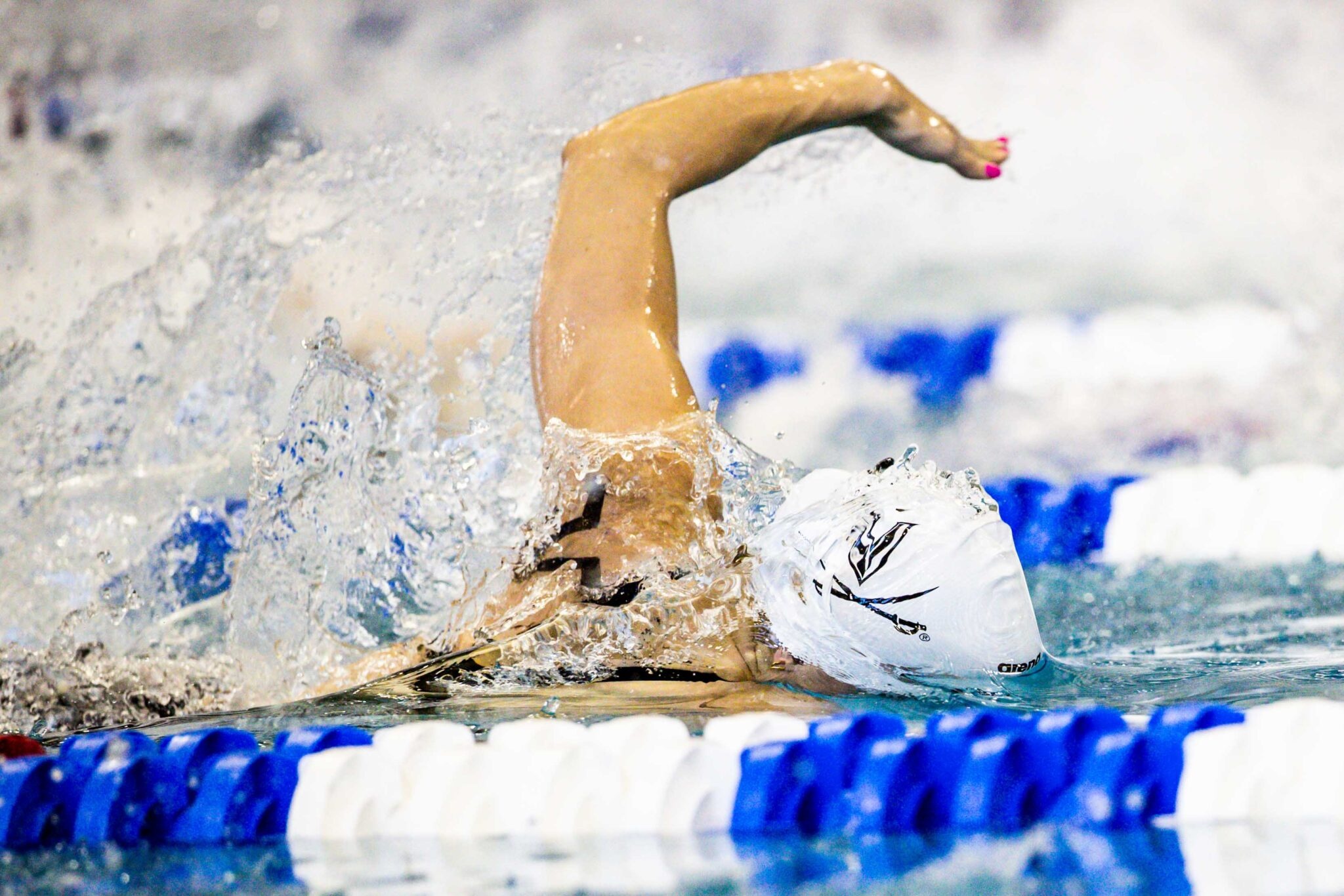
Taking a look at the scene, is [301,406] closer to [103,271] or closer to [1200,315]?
[103,271]

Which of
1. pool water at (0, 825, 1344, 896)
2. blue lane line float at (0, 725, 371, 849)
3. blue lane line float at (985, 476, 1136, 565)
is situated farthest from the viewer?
blue lane line float at (985, 476, 1136, 565)

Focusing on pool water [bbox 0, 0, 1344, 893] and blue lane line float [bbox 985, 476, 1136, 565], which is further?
blue lane line float [bbox 985, 476, 1136, 565]

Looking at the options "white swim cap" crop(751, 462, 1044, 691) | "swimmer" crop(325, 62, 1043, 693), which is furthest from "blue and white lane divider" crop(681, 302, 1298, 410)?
"white swim cap" crop(751, 462, 1044, 691)

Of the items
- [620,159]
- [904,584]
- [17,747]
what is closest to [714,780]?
[904,584]

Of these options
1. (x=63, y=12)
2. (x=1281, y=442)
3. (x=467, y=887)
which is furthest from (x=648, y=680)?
(x=63, y=12)

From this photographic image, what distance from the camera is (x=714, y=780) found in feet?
3.88

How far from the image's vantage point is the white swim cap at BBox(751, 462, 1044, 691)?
1438 mm

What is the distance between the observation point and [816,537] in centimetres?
152

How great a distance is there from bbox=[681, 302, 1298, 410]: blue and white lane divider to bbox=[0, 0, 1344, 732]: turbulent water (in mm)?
95

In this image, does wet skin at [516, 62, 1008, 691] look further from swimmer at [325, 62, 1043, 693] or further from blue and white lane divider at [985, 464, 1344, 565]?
blue and white lane divider at [985, 464, 1344, 565]

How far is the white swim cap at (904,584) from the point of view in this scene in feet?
4.72

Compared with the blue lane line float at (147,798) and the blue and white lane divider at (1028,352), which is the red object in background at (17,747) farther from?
the blue and white lane divider at (1028,352)

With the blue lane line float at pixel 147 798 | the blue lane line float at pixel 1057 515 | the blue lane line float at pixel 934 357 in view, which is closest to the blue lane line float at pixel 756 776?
the blue lane line float at pixel 147 798

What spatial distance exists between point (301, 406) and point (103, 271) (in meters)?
3.05
